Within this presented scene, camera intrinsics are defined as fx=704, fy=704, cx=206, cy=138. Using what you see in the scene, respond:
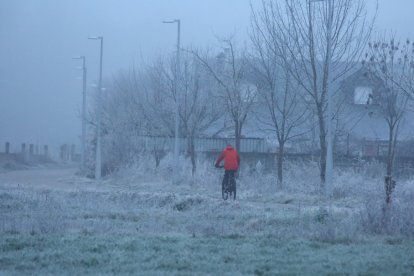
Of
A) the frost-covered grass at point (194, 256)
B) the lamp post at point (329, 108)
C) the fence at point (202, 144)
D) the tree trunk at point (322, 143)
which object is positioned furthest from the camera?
the fence at point (202, 144)

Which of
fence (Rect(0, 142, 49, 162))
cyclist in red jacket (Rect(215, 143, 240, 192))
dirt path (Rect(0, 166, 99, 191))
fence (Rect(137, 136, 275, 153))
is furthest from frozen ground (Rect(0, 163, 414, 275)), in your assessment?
fence (Rect(0, 142, 49, 162))

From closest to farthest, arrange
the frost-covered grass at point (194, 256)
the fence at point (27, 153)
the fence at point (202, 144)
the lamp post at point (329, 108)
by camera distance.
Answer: the frost-covered grass at point (194, 256)
the lamp post at point (329, 108)
the fence at point (202, 144)
the fence at point (27, 153)

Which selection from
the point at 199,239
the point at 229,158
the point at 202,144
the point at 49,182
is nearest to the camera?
the point at 199,239

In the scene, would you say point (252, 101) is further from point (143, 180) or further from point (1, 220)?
point (1, 220)

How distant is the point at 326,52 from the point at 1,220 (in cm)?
1216

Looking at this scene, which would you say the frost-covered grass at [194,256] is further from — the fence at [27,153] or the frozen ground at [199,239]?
the fence at [27,153]

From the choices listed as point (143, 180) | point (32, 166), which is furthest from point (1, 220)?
point (32, 166)

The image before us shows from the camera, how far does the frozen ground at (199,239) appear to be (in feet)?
29.0

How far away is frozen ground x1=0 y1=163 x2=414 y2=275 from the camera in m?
8.85

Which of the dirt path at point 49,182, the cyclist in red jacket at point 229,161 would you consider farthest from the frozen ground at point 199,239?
the dirt path at point 49,182

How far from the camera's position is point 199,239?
11.1 metres

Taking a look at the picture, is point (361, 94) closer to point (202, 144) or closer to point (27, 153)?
point (202, 144)

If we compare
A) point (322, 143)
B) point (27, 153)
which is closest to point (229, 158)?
point (322, 143)

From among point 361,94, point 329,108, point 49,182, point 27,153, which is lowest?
point 49,182
